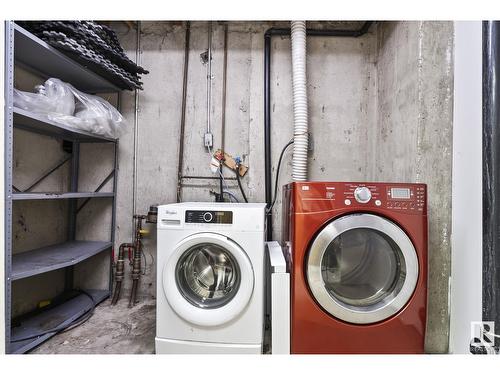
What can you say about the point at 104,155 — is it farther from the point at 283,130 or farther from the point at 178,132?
the point at 283,130

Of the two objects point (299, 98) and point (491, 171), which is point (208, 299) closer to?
point (491, 171)

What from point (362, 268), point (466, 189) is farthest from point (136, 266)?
point (466, 189)

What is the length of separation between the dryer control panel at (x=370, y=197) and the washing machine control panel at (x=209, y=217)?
0.39 meters

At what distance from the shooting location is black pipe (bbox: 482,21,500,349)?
0.97 m

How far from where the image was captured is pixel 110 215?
2.06m

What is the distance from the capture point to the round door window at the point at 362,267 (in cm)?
121

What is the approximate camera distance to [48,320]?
1566 mm

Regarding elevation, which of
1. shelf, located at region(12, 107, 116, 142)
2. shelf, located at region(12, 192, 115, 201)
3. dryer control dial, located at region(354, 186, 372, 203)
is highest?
shelf, located at region(12, 107, 116, 142)

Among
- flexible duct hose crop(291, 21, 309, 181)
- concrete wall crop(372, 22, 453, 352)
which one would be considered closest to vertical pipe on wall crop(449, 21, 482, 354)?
concrete wall crop(372, 22, 453, 352)

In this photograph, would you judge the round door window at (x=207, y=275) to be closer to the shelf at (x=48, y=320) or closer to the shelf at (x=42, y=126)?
the shelf at (x=48, y=320)

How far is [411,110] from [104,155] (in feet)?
7.61

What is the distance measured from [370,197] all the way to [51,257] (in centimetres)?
195

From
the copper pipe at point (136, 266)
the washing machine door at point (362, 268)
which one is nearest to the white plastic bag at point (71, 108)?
the copper pipe at point (136, 266)

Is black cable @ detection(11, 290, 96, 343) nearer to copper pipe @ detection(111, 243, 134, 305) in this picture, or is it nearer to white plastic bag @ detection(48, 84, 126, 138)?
copper pipe @ detection(111, 243, 134, 305)
